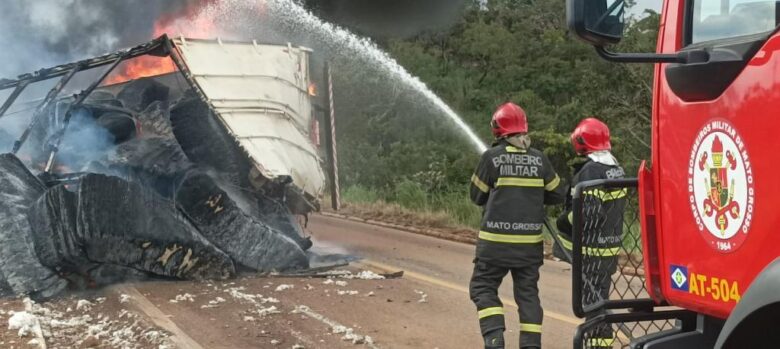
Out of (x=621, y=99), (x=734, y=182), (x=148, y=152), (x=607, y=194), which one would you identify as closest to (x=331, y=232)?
(x=148, y=152)

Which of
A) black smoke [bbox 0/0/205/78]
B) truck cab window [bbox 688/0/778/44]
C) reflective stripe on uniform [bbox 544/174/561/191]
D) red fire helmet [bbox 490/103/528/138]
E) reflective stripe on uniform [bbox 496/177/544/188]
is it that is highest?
black smoke [bbox 0/0/205/78]

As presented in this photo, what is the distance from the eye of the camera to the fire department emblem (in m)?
2.07

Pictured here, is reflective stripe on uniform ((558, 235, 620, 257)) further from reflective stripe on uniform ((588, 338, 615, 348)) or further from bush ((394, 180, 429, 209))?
bush ((394, 180, 429, 209))

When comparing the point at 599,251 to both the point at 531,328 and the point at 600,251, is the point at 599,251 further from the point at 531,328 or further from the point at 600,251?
the point at 531,328

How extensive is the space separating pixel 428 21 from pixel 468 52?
1.41 m

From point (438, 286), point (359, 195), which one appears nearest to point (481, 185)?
point (438, 286)

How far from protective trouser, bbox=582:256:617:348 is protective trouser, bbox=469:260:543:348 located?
151 cm

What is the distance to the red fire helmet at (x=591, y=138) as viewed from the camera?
15.9 ft

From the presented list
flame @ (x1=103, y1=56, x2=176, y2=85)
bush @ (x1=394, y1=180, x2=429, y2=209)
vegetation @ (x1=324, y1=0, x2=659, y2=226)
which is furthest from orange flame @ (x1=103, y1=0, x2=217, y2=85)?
vegetation @ (x1=324, y1=0, x2=659, y2=226)

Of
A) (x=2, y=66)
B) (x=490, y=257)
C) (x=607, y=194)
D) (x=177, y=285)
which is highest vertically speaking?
(x=2, y=66)

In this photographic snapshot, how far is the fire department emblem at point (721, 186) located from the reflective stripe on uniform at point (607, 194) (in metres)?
0.51

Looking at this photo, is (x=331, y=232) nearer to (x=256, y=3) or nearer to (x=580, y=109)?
(x=256, y=3)

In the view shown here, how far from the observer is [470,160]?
61.8 ft

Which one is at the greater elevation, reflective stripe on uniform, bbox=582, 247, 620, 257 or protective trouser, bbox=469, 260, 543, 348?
reflective stripe on uniform, bbox=582, 247, 620, 257
